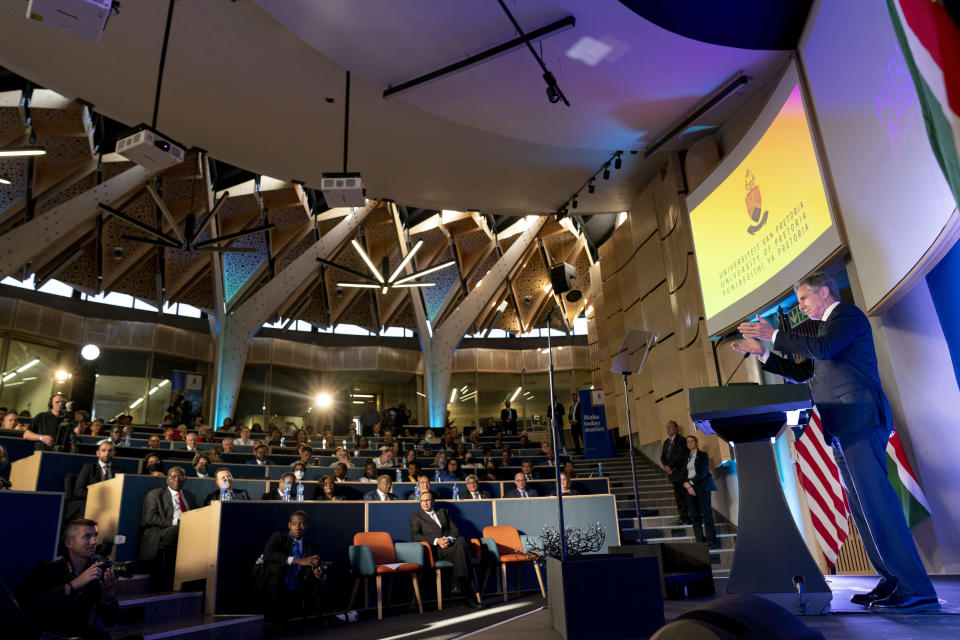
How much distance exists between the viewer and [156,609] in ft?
13.8

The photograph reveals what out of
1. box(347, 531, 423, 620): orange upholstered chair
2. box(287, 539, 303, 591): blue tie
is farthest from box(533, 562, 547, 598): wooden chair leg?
box(287, 539, 303, 591): blue tie

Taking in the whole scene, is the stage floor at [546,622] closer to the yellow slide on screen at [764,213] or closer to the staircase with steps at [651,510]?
the staircase with steps at [651,510]

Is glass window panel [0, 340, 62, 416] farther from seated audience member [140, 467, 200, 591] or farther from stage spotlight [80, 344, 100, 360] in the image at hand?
seated audience member [140, 467, 200, 591]

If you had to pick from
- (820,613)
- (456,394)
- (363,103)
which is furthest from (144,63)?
(456,394)

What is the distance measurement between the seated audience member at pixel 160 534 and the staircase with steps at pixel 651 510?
4.25 meters

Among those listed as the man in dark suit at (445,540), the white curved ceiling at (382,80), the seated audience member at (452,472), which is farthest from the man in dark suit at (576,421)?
the man in dark suit at (445,540)

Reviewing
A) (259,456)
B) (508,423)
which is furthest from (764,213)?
(508,423)

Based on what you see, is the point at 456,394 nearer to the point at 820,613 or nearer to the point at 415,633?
the point at 415,633

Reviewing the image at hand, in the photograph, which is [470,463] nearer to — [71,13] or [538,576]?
[538,576]

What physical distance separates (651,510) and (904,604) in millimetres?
6962

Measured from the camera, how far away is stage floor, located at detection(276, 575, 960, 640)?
1819mm

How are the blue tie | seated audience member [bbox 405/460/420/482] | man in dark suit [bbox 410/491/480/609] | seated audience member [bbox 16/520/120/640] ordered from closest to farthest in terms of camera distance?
1. seated audience member [bbox 16/520/120/640]
2. the blue tie
3. man in dark suit [bbox 410/491/480/609]
4. seated audience member [bbox 405/460/420/482]

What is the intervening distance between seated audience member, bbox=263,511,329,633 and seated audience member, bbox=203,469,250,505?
94cm

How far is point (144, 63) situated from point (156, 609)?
5937 mm
